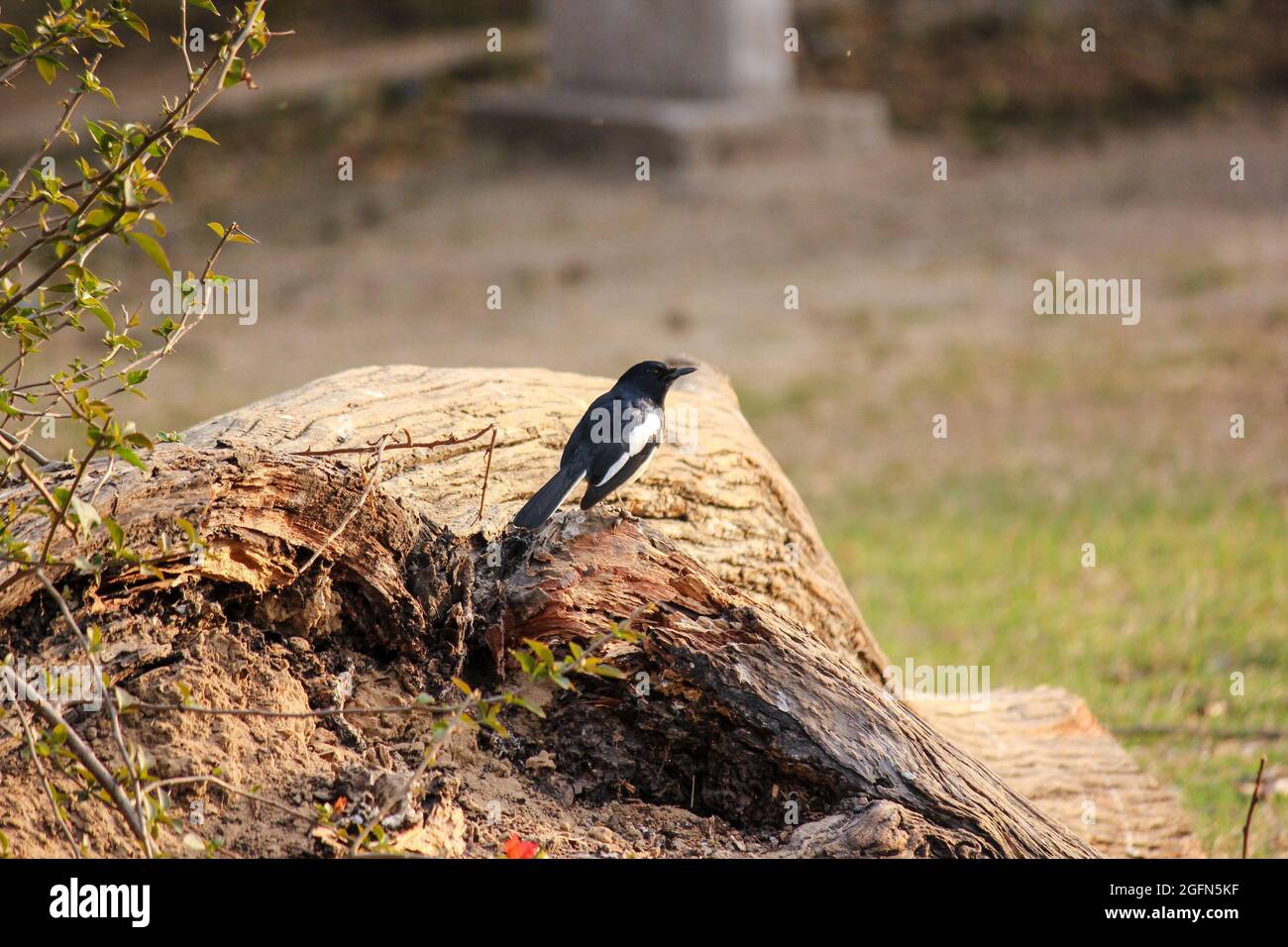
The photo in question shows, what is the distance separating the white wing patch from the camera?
3137 millimetres

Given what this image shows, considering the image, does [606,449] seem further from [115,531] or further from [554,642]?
[115,531]

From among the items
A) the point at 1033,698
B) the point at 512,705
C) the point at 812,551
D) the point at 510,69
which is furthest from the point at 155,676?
the point at 510,69

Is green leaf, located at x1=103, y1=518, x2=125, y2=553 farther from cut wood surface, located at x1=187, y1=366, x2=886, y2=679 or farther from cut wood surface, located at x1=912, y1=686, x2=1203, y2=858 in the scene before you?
cut wood surface, located at x1=912, y1=686, x2=1203, y2=858

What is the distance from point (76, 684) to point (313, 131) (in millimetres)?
11582

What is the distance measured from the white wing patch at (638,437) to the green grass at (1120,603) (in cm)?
Result: 211

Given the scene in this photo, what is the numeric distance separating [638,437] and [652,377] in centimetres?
37

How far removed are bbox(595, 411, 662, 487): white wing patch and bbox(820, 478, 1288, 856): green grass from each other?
211 centimetres

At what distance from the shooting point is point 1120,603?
19.0ft

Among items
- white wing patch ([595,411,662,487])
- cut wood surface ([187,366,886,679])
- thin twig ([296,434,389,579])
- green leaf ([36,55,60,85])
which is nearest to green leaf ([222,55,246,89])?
green leaf ([36,55,60,85])

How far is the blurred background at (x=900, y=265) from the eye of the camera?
5.82m

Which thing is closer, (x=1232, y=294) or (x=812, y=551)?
(x=812, y=551)

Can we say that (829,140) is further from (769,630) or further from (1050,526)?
(769,630)

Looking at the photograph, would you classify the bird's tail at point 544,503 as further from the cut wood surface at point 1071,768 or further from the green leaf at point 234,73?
the cut wood surface at point 1071,768

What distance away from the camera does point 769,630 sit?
2.82 metres
